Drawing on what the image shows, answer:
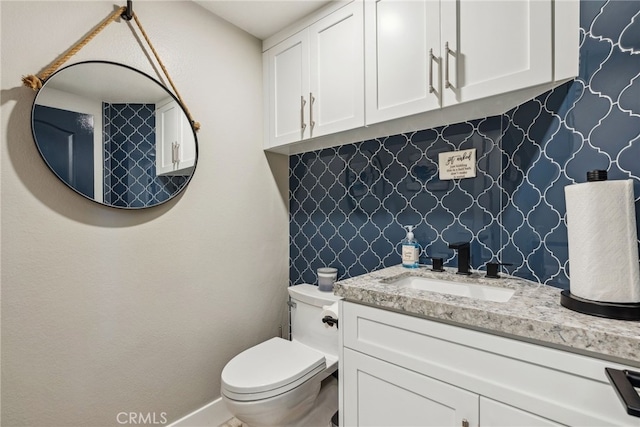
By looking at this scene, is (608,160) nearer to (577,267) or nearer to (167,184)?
(577,267)

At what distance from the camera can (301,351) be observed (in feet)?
5.32

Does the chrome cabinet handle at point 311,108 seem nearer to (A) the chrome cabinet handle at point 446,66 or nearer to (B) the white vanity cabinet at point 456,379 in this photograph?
(A) the chrome cabinet handle at point 446,66

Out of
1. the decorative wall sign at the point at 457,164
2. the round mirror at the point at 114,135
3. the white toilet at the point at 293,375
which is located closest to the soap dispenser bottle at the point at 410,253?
the decorative wall sign at the point at 457,164

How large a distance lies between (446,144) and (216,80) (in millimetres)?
1358

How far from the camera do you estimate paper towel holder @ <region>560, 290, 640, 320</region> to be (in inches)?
29.5

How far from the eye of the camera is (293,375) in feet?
4.53

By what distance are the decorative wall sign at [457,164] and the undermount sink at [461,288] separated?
0.52m

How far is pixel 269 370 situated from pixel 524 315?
44.8 inches

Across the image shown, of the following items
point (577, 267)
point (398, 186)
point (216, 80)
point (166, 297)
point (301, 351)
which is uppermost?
point (216, 80)

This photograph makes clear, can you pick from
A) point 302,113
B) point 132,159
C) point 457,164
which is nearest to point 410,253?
point 457,164

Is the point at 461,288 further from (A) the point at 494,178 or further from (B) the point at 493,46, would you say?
(B) the point at 493,46

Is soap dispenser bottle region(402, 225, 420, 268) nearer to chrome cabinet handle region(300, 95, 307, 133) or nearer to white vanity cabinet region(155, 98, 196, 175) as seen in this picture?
chrome cabinet handle region(300, 95, 307, 133)

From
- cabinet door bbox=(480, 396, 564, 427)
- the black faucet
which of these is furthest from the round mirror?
cabinet door bbox=(480, 396, 564, 427)

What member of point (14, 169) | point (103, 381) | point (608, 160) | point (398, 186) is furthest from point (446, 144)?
point (103, 381)
